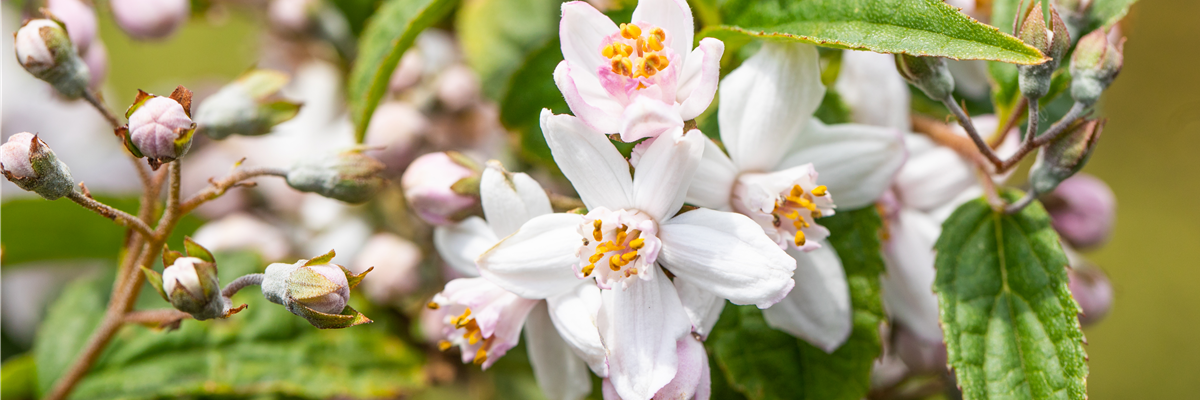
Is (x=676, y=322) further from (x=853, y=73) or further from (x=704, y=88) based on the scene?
(x=853, y=73)

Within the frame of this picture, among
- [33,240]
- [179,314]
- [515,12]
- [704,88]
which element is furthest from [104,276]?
[704,88]

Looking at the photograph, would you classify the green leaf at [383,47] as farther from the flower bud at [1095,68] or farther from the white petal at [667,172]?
the flower bud at [1095,68]

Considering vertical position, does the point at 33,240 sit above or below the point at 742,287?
below

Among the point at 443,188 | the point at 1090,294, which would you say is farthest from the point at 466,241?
the point at 1090,294

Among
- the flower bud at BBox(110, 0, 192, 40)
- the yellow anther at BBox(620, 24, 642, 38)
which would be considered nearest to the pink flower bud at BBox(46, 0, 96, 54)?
the flower bud at BBox(110, 0, 192, 40)

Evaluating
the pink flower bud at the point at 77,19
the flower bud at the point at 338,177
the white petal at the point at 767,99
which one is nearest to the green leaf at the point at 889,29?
the white petal at the point at 767,99

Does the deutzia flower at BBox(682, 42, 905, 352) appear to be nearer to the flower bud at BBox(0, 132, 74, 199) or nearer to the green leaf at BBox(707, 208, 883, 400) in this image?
the green leaf at BBox(707, 208, 883, 400)
